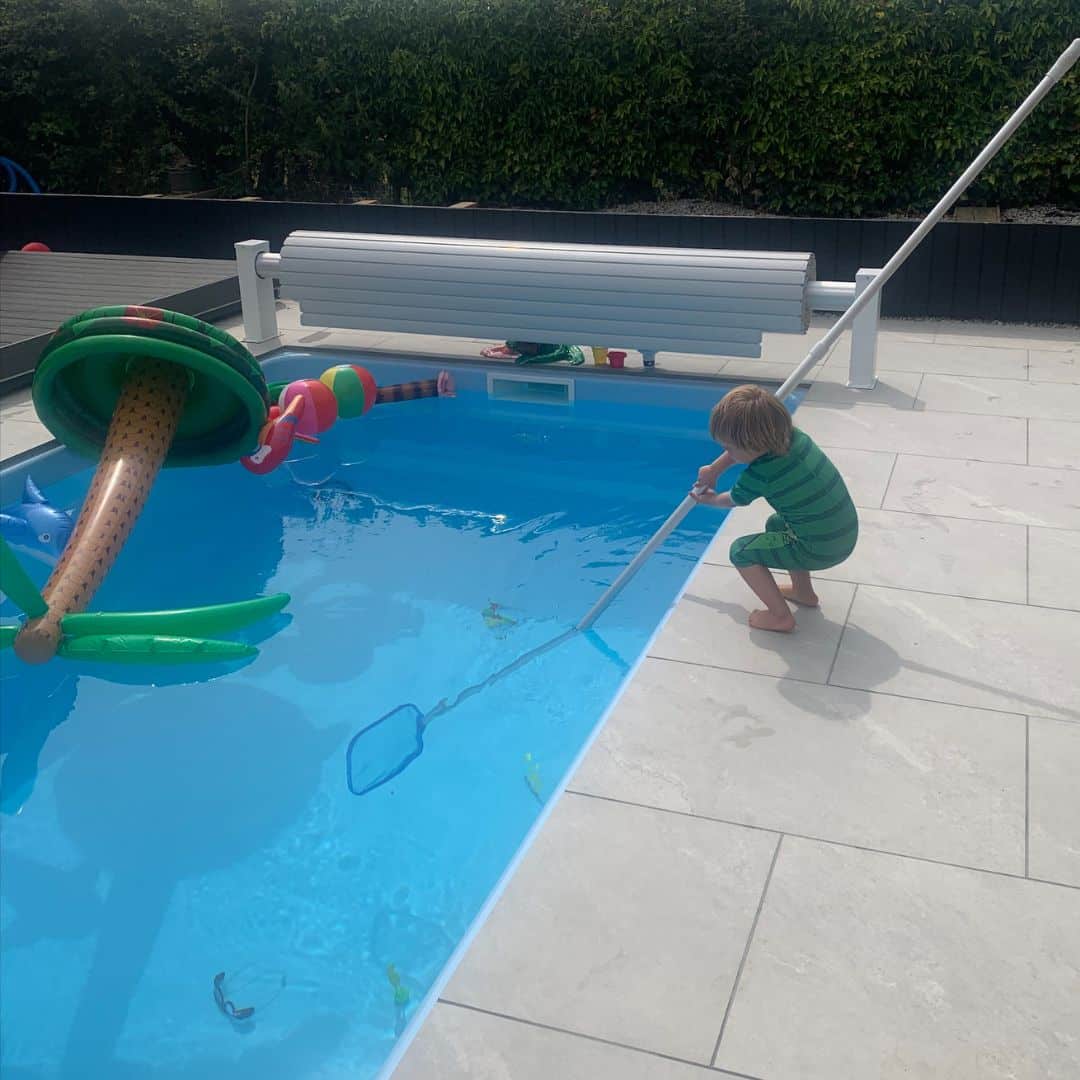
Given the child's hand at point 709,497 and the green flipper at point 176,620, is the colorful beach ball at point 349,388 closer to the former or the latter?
the green flipper at point 176,620

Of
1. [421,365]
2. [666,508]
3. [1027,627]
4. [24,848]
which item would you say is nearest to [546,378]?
[421,365]

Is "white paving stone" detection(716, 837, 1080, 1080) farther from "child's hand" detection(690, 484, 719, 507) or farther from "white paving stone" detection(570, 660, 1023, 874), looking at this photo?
"child's hand" detection(690, 484, 719, 507)

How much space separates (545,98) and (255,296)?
4312 mm

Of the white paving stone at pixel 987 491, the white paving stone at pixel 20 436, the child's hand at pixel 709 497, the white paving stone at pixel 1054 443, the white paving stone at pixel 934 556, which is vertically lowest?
the white paving stone at pixel 20 436

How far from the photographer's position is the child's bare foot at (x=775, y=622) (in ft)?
14.9

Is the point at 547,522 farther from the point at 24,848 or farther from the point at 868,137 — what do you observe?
the point at 868,137

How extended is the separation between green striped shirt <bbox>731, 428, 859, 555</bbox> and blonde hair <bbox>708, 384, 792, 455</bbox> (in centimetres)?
10

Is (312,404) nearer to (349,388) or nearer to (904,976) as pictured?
(349,388)

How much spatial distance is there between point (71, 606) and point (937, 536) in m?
3.63

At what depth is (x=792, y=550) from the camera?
4.52 meters

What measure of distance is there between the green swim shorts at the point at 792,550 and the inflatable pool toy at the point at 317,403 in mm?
3010

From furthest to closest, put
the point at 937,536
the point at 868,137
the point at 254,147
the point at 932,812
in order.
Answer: the point at 254,147 < the point at 868,137 < the point at 937,536 < the point at 932,812

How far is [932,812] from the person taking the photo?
11.4 ft

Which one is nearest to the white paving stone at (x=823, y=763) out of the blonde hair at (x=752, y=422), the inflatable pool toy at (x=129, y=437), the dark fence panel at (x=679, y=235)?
the blonde hair at (x=752, y=422)
